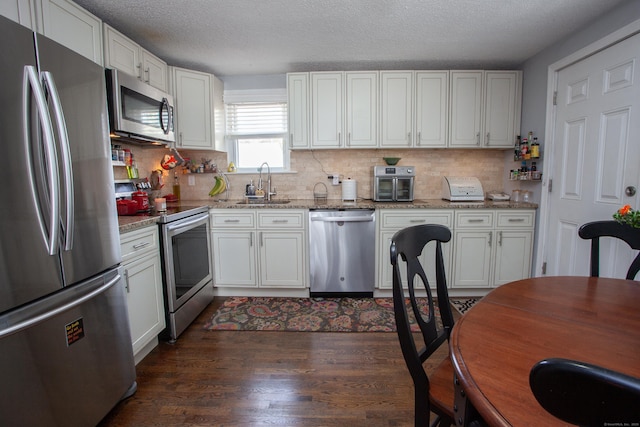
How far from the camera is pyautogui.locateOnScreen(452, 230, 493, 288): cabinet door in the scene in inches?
114

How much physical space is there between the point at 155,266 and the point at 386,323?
1.86m

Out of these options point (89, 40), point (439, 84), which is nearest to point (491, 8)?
point (439, 84)

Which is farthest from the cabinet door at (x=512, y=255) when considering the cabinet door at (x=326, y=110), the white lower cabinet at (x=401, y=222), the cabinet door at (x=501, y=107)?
the cabinet door at (x=326, y=110)

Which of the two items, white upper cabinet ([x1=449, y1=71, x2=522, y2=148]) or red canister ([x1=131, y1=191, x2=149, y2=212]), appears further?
white upper cabinet ([x1=449, y1=71, x2=522, y2=148])

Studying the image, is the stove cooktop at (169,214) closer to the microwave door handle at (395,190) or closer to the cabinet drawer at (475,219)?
the microwave door handle at (395,190)

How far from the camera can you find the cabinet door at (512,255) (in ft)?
9.47

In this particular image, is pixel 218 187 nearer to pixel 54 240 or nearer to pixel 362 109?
pixel 362 109

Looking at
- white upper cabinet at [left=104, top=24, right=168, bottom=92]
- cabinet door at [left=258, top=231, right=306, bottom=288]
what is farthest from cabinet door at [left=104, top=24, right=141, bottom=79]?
cabinet door at [left=258, top=231, right=306, bottom=288]

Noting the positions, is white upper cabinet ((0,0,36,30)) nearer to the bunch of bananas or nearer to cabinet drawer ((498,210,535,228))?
the bunch of bananas

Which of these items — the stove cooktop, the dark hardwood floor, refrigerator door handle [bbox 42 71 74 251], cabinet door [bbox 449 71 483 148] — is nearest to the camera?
refrigerator door handle [bbox 42 71 74 251]

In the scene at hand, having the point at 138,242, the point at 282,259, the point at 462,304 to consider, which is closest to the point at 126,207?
the point at 138,242

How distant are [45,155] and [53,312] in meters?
0.63

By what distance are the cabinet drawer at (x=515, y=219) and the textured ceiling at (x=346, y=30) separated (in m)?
1.53

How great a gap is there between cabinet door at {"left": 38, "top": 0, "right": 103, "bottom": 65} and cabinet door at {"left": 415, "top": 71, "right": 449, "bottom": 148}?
2.73m
